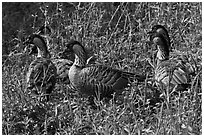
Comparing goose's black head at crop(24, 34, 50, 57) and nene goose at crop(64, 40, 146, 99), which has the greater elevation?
goose's black head at crop(24, 34, 50, 57)

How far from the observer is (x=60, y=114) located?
6.39 m

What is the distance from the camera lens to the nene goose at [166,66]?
641 cm

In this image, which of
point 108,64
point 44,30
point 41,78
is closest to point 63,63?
point 108,64

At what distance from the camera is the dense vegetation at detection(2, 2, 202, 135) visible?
18.2 ft

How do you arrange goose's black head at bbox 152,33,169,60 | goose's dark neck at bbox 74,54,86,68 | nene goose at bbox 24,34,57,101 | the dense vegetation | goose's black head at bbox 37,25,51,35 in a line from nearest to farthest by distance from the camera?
the dense vegetation < nene goose at bbox 24,34,57,101 < goose's dark neck at bbox 74,54,86,68 < goose's black head at bbox 152,33,169,60 < goose's black head at bbox 37,25,51,35

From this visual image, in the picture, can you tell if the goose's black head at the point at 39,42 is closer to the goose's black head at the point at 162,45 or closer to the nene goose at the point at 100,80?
the nene goose at the point at 100,80

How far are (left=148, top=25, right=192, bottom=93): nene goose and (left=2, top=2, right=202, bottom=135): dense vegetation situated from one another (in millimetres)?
131

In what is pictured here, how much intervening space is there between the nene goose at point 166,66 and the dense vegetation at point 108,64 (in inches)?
5.1

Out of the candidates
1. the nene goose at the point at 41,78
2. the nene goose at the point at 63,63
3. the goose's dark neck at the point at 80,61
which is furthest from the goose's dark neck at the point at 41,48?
the goose's dark neck at the point at 80,61

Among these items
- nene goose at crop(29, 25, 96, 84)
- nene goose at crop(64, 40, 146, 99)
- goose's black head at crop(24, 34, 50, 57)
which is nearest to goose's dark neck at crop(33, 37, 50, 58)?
goose's black head at crop(24, 34, 50, 57)

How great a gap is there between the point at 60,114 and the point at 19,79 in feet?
3.64

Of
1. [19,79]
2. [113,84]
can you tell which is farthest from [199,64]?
[19,79]

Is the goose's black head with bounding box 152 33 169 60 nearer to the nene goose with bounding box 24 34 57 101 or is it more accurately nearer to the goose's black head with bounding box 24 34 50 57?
the nene goose with bounding box 24 34 57 101

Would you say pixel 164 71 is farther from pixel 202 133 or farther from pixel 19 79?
pixel 19 79
